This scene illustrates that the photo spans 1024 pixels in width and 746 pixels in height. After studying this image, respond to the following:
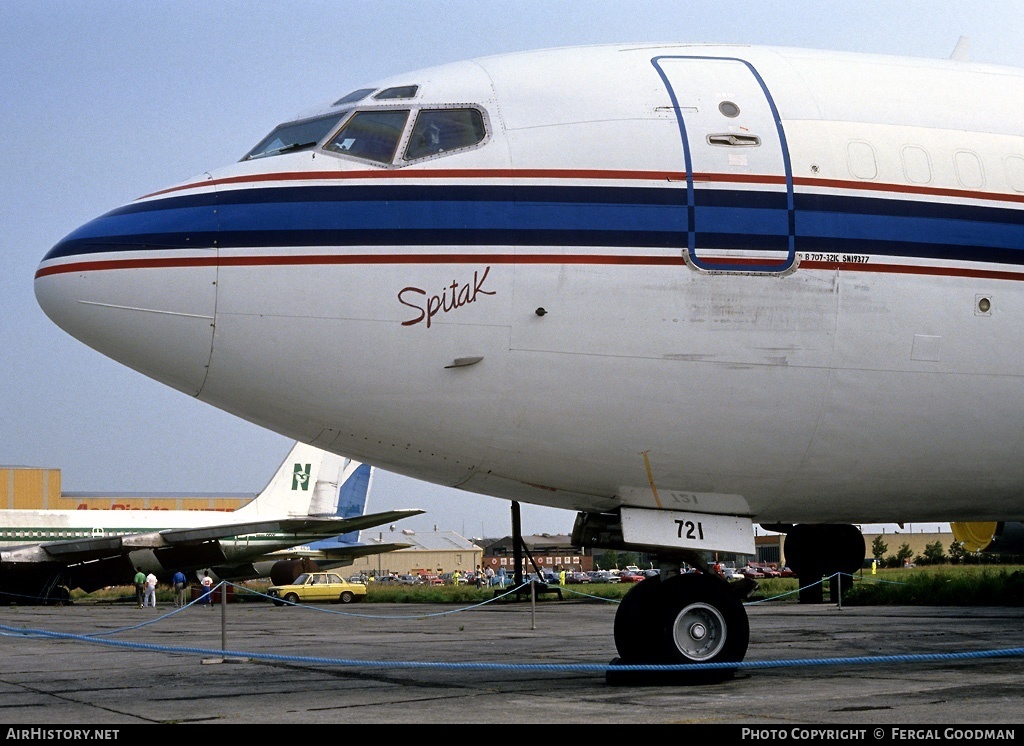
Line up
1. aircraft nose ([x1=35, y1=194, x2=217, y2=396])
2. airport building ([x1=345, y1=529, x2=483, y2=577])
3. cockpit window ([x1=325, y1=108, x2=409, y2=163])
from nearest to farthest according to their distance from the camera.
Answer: aircraft nose ([x1=35, y1=194, x2=217, y2=396])
cockpit window ([x1=325, y1=108, x2=409, y2=163])
airport building ([x1=345, y1=529, x2=483, y2=577])

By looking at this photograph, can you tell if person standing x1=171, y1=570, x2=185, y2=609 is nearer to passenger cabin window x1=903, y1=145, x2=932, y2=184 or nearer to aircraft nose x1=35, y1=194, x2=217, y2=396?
aircraft nose x1=35, y1=194, x2=217, y2=396

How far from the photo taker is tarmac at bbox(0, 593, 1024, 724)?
25.2ft

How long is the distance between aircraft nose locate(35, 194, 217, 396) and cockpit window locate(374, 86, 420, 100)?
170 centimetres

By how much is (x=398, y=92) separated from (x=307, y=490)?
140 ft

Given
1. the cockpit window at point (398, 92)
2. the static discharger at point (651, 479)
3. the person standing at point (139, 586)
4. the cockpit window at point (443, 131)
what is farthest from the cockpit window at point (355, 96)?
the person standing at point (139, 586)

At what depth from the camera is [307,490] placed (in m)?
50.1

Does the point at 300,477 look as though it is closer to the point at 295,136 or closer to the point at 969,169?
the point at 295,136

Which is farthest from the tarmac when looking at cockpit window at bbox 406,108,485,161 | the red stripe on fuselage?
cockpit window at bbox 406,108,485,161

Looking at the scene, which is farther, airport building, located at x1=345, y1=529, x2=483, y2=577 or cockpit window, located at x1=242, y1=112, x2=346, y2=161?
airport building, located at x1=345, y1=529, x2=483, y2=577

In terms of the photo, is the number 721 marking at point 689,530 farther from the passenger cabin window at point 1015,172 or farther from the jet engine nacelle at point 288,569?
the jet engine nacelle at point 288,569

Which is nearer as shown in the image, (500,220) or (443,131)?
(500,220)

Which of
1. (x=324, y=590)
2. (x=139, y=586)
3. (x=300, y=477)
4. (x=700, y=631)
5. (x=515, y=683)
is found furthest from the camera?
(x=300, y=477)

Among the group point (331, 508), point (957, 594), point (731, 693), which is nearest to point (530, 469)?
point (731, 693)

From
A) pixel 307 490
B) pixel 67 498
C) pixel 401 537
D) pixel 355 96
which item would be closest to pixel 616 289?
pixel 355 96
